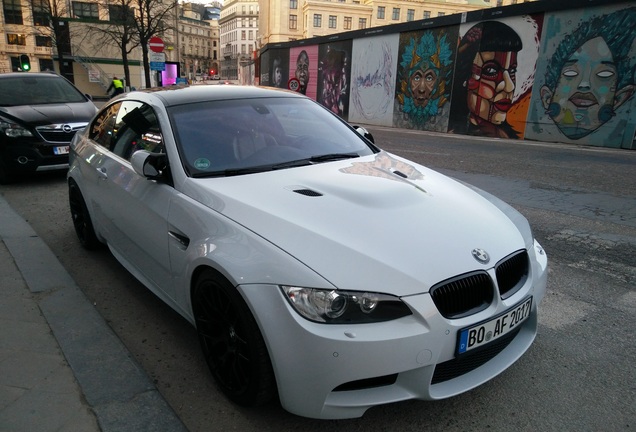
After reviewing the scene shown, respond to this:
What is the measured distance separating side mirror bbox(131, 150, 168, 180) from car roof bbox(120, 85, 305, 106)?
0.52m

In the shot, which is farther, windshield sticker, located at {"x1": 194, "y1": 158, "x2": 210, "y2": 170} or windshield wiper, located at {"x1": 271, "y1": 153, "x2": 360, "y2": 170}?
windshield wiper, located at {"x1": 271, "y1": 153, "x2": 360, "y2": 170}

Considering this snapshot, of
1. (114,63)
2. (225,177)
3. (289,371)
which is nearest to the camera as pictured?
(289,371)

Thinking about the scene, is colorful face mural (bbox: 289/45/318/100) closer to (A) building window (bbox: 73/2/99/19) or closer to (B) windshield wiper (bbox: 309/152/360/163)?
(B) windshield wiper (bbox: 309/152/360/163)

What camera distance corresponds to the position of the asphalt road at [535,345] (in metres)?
2.30

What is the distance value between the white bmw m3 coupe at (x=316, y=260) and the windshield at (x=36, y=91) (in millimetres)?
5935

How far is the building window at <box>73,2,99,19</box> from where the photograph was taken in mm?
53406

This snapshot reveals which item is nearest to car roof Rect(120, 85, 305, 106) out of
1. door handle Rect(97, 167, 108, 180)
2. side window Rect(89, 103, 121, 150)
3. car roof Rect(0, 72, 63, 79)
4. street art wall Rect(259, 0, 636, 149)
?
side window Rect(89, 103, 121, 150)

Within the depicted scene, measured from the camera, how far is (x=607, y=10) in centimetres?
1414

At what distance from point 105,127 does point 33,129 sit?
393 centimetres

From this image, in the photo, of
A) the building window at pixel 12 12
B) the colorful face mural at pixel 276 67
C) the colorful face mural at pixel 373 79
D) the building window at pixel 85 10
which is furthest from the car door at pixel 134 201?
the building window at pixel 12 12

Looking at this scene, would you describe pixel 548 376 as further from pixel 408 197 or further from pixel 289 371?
pixel 289 371

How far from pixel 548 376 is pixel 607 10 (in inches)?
603

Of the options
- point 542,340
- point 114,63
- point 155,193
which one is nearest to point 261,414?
point 155,193

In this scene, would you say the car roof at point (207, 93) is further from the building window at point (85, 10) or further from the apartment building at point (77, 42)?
the building window at point (85, 10)
